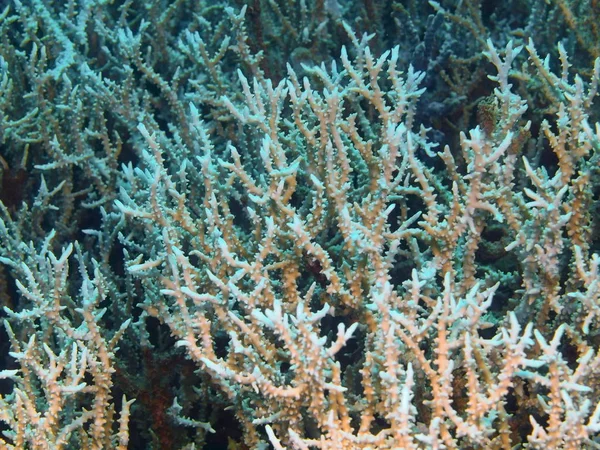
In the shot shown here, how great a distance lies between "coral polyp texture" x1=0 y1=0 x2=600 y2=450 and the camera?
1.69 meters

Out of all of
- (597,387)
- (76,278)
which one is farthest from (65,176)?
(597,387)

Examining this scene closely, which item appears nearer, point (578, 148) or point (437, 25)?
point (578, 148)

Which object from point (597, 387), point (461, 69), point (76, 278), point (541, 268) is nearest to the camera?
point (597, 387)

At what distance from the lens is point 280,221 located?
206 cm

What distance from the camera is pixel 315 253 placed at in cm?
193

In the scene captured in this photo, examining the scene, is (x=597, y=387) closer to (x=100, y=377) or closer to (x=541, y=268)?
(x=541, y=268)

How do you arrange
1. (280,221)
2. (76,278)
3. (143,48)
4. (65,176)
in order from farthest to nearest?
1. (143,48)
2. (65,176)
3. (76,278)
4. (280,221)

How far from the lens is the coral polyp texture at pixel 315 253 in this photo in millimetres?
1694

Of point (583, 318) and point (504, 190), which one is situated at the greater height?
point (504, 190)

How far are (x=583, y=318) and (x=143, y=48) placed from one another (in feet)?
9.66

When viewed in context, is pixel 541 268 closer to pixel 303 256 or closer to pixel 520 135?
pixel 520 135

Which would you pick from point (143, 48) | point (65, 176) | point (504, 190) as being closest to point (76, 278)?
point (65, 176)

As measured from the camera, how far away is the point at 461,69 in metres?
3.13

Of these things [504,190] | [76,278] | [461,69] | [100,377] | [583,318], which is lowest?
[583,318]
